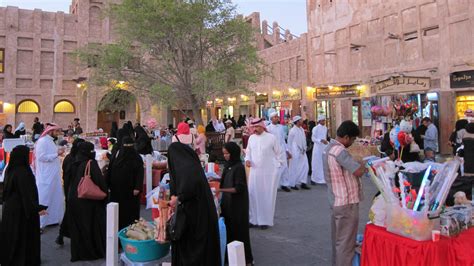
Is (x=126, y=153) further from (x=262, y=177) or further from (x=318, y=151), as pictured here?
(x=318, y=151)

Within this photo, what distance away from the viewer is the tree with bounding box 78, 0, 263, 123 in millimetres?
14141

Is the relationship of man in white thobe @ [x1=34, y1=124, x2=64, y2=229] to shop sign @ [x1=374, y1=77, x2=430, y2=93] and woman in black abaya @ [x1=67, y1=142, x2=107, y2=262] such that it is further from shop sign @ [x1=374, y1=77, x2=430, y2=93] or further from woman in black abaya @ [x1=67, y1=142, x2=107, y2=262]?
shop sign @ [x1=374, y1=77, x2=430, y2=93]

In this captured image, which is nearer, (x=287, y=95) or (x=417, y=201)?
(x=417, y=201)

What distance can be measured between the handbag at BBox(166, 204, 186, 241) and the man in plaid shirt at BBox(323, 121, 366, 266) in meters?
1.53

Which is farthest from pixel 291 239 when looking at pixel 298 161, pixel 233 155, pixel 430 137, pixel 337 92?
pixel 337 92

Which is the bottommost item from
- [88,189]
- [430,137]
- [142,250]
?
[142,250]

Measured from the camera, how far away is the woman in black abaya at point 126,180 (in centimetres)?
532

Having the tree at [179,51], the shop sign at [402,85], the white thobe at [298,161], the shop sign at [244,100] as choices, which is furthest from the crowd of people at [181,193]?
the shop sign at [244,100]

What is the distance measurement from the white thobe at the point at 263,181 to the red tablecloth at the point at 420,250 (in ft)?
9.68

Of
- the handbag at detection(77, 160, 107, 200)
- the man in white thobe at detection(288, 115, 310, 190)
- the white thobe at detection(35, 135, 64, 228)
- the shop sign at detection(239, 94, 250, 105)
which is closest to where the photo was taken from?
the handbag at detection(77, 160, 107, 200)

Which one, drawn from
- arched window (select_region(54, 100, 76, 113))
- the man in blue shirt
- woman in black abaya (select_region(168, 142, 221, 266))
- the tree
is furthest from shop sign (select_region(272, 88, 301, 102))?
woman in black abaya (select_region(168, 142, 221, 266))

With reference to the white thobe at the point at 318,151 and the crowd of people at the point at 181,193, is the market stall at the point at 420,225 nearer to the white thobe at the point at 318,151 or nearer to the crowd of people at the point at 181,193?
the crowd of people at the point at 181,193

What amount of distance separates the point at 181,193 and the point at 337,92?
19.3 metres

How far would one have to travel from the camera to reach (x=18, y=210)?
4.49m
